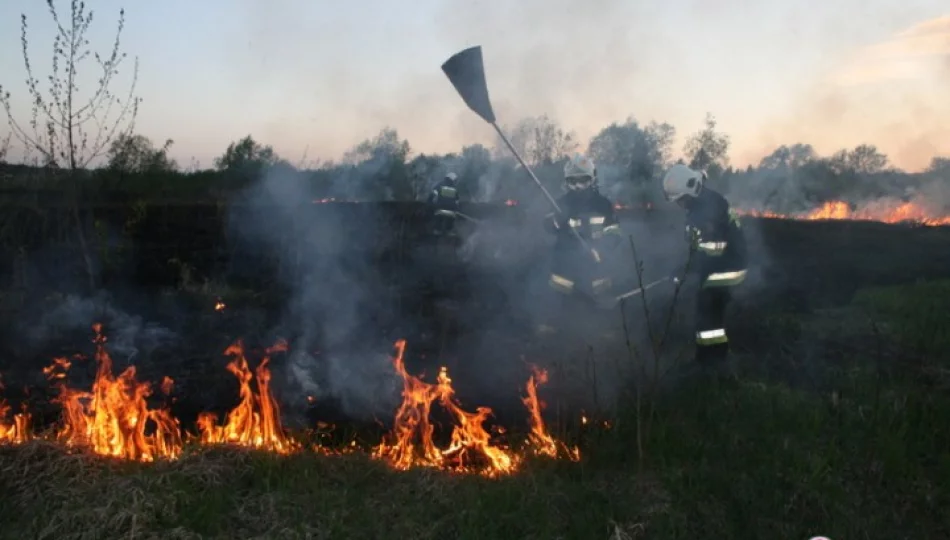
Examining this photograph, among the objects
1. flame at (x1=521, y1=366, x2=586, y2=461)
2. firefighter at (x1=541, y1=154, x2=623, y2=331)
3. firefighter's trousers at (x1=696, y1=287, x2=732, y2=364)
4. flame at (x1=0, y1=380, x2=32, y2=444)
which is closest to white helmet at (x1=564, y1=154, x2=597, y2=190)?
firefighter at (x1=541, y1=154, x2=623, y2=331)

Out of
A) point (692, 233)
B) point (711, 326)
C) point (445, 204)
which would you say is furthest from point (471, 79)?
point (445, 204)

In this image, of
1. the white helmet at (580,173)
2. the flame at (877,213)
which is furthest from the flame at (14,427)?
the flame at (877,213)

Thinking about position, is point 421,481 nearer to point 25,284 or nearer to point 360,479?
point 360,479

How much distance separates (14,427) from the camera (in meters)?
4.72

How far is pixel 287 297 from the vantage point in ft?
31.0

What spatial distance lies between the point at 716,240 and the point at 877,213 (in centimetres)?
1730

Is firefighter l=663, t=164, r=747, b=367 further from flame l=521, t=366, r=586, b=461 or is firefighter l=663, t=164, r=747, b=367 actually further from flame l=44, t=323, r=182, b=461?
flame l=44, t=323, r=182, b=461

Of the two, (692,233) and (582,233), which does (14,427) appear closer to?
(692,233)

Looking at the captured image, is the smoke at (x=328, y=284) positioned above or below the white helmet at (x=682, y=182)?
→ below

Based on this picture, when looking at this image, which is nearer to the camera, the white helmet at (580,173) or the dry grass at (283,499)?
the dry grass at (283,499)

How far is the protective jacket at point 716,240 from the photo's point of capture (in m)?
6.43

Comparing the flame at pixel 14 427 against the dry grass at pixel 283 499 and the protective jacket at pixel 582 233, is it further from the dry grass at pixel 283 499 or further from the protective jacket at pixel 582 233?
the protective jacket at pixel 582 233

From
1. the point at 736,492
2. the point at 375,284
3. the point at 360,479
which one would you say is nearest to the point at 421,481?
the point at 360,479

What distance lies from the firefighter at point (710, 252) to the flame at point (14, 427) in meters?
5.60
